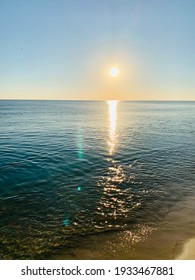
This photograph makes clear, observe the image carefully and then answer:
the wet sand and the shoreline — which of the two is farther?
the wet sand

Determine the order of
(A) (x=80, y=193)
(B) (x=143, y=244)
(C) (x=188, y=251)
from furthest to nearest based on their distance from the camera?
(A) (x=80, y=193), (B) (x=143, y=244), (C) (x=188, y=251)

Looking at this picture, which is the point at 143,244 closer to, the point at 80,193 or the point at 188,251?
the point at 188,251

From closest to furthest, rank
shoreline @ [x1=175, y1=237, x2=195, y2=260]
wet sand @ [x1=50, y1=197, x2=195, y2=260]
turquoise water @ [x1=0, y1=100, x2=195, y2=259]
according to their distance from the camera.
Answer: shoreline @ [x1=175, y1=237, x2=195, y2=260] → wet sand @ [x1=50, y1=197, x2=195, y2=260] → turquoise water @ [x1=0, y1=100, x2=195, y2=259]

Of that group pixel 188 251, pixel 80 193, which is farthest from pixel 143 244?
pixel 80 193

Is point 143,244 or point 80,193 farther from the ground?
point 80,193

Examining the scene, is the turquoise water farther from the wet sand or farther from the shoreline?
the shoreline

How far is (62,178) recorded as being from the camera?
20.8 meters

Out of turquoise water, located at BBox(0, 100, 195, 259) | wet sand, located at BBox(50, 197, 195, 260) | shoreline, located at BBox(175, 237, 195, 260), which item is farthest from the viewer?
turquoise water, located at BBox(0, 100, 195, 259)

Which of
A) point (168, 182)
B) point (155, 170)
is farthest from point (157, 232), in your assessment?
point (155, 170)

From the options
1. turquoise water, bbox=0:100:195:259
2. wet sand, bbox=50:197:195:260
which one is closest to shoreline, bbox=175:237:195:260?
wet sand, bbox=50:197:195:260

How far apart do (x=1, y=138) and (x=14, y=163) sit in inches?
684

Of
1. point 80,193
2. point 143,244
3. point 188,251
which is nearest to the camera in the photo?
point 188,251

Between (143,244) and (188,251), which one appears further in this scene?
(143,244)

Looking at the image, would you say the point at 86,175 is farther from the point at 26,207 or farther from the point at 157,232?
the point at 157,232
